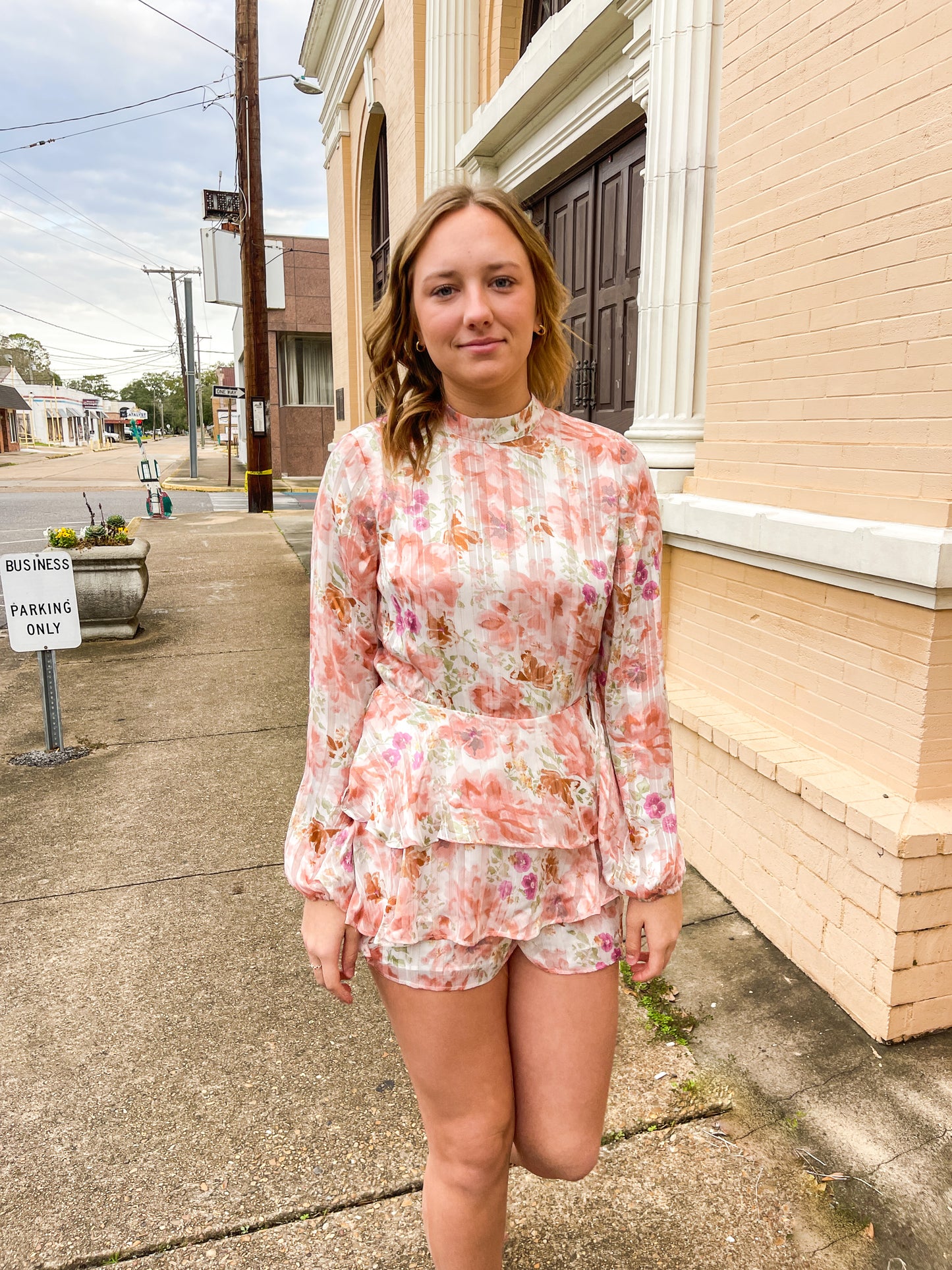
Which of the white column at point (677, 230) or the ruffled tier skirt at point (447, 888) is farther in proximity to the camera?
the white column at point (677, 230)

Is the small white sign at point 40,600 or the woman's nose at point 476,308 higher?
the woman's nose at point 476,308

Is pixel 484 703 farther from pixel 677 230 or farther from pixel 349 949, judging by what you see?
pixel 677 230

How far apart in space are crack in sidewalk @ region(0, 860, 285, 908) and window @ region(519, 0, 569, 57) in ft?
20.8

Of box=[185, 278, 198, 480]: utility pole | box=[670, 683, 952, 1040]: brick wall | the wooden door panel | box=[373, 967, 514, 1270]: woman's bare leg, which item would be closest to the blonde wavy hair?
box=[373, 967, 514, 1270]: woman's bare leg

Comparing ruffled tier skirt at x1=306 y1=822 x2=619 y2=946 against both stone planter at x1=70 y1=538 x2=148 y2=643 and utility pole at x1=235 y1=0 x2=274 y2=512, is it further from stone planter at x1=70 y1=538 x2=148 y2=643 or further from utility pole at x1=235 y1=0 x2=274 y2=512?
utility pole at x1=235 y1=0 x2=274 y2=512

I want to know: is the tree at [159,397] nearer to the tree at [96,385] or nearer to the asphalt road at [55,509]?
Result: the tree at [96,385]

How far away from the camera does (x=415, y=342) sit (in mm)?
1675

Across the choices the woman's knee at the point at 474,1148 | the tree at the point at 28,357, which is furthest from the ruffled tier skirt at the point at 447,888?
the tree at the point at 28,357

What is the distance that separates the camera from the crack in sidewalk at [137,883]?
11.6 ft

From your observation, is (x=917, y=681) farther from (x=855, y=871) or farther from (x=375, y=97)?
(x=375, y=97)

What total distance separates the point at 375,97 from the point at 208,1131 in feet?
38.9

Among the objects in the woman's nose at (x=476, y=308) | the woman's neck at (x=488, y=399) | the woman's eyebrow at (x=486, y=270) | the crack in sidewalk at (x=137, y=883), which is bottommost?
the crack in sidewalk at (x=137, y=883)

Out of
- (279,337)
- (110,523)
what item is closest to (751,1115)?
(110,523)

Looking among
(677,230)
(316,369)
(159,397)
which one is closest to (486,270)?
(677,230)
